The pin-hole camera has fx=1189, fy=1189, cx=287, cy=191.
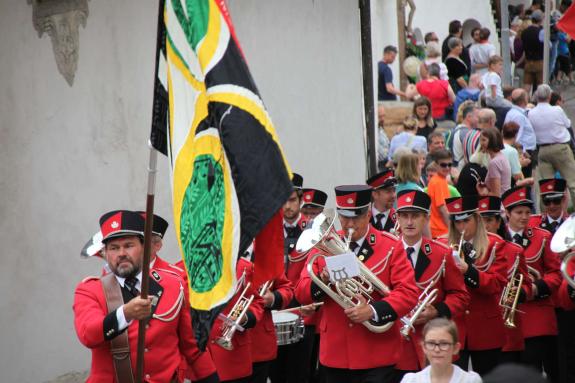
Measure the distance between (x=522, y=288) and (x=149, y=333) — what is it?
4.21 m

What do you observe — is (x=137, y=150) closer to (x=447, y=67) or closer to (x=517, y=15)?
(x=447, y=67)

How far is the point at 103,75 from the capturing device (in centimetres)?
1170

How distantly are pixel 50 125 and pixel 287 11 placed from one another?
4161 millimetres

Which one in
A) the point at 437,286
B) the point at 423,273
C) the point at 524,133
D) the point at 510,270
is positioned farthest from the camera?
the point at 524,133

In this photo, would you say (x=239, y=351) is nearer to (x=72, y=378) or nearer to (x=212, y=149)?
(x=72, y=378)

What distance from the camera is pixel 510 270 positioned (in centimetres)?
1020

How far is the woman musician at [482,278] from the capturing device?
32.2 feet

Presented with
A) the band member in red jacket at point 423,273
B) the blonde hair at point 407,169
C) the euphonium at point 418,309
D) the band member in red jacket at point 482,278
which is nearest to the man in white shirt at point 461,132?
the blonde hair at point 407,169

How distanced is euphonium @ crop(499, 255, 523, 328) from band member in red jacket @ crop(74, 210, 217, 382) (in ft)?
12.0

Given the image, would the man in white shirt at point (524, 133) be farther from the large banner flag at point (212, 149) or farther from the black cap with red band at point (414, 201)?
the large banner flag at point (212, 149)

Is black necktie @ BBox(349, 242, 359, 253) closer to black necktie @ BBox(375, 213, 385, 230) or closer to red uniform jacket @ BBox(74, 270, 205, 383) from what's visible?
red uniform jacket @ BBox(74, 270, 205, 383)

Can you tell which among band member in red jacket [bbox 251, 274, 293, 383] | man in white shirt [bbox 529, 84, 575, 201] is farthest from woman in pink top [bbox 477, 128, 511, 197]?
band member in red jacket [bbox 251, 274, 293, 383]

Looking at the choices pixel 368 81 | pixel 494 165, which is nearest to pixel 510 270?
pixel 494 165

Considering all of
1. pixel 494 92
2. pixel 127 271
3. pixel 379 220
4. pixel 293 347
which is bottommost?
pixel 293 347
